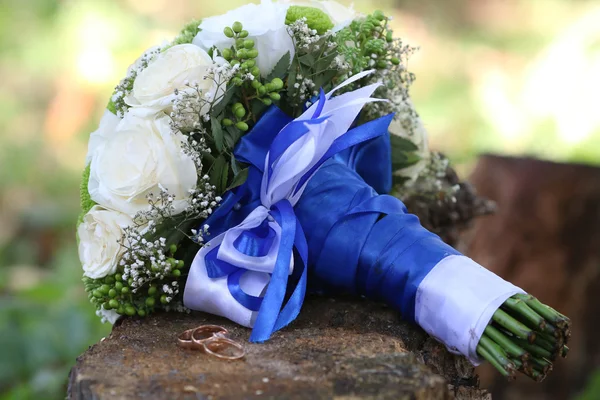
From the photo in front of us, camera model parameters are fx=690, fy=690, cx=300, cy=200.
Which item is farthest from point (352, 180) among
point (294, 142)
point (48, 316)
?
point (48, 316)

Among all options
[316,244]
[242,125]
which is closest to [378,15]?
[242,125]

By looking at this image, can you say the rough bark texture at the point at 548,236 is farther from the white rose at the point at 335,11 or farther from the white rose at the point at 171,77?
the white rose at the point at 171,77

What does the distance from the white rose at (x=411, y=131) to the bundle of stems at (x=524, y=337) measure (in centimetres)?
64

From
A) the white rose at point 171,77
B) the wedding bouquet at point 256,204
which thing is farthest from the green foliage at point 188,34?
the white rose at point 171,77

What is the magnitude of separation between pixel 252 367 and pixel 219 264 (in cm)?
33

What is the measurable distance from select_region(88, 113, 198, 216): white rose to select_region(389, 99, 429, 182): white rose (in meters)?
0.65

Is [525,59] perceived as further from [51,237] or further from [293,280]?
[293,280]

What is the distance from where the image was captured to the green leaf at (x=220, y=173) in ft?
4.90

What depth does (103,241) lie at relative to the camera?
1466 mm

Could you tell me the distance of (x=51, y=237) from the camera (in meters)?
4.70

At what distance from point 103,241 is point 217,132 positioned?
335 millimetres

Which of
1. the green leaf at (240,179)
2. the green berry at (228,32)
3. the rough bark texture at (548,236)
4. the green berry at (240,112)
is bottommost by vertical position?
the rough bark texture at (548,236)

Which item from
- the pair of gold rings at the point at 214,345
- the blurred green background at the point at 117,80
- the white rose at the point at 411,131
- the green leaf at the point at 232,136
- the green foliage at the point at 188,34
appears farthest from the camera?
the blurred green background at the point at 117,80

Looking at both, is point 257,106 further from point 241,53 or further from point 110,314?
point 110,314
